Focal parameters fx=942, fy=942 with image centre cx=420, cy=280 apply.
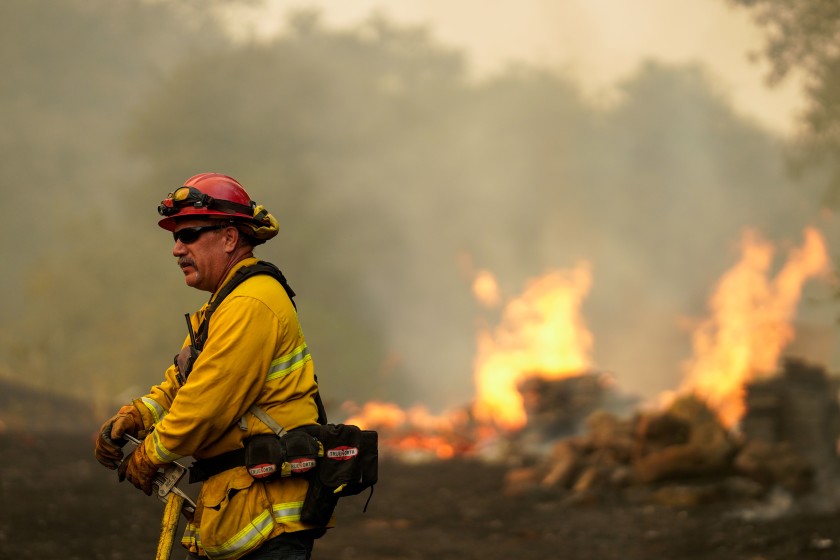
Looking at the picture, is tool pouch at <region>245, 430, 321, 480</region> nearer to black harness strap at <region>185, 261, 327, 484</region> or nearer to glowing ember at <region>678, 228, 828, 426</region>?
black harness strap at <region>185, 261, 327, 484</region>

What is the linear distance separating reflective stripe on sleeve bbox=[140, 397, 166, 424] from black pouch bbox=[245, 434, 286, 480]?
568 mm

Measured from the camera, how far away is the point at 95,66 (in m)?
50.6

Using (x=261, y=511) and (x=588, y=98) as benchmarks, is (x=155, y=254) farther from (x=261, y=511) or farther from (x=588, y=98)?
(x=261, y=511)

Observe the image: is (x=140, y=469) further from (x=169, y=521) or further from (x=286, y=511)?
(x=286, y=511)

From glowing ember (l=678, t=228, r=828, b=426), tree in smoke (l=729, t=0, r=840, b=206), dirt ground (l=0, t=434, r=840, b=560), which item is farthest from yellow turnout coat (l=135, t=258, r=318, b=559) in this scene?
tree in smoke (l=729, t=0, r=840, b=206)

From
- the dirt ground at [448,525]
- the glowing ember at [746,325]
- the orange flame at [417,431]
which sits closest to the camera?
the dirt ground at [448,525]

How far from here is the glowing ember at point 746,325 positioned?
1883 centimetres

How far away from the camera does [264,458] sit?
324 centimetres

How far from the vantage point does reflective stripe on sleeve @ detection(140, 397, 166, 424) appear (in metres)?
3.64

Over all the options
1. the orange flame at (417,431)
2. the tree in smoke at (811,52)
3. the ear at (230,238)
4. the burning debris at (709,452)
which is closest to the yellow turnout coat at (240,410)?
the ear at (230,238)

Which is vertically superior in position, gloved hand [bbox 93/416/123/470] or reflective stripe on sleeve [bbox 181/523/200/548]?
gloved hand [bbox 93/416/123/470]

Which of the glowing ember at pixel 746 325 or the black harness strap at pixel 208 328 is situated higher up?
the glowing ember at pixel 746 325

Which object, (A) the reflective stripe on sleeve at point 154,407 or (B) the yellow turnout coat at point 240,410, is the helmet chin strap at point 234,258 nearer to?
(B) the yellow turnout coat at point 240,410

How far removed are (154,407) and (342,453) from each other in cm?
80
